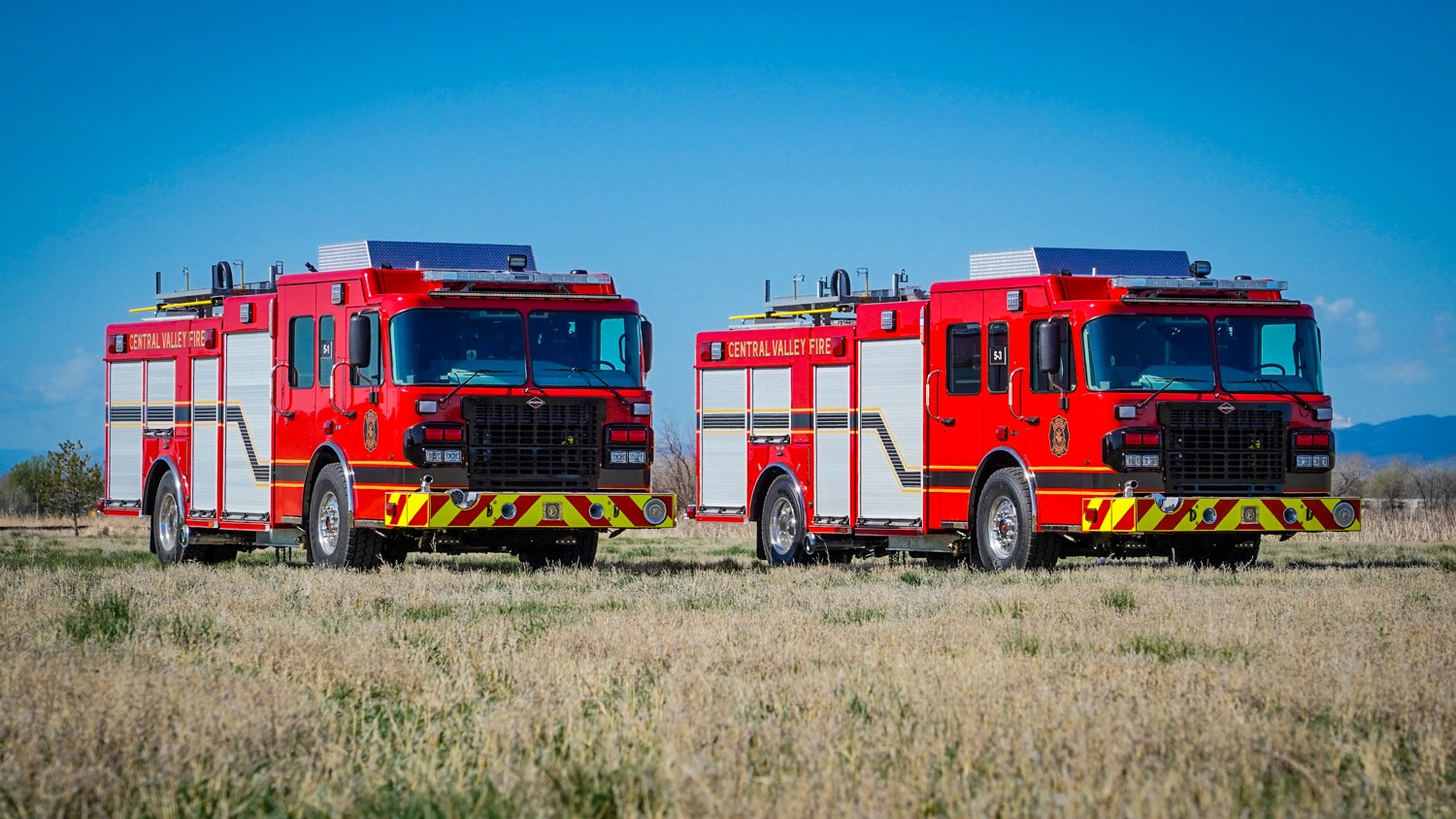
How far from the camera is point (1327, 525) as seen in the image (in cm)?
1706

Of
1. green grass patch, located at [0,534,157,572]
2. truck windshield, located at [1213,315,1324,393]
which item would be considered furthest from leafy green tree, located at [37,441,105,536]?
truck windshield, located at [1213,315,1324,393]

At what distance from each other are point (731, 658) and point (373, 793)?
346 centimetres

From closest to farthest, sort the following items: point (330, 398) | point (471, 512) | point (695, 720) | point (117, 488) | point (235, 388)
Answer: point (695, 720), point (471, 512), point (330, 398), point (235, 388), point (117, 488)

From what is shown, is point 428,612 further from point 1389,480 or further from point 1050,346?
point 1389,480

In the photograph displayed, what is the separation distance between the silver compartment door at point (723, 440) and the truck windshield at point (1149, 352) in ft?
20.0

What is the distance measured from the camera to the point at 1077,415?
54.5 ft

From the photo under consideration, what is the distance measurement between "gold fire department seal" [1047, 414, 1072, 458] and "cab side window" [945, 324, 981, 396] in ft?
A: 4.11

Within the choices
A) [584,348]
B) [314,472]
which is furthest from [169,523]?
[584,348]

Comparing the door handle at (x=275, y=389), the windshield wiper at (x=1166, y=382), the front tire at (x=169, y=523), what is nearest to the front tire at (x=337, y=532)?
the door handle at (x=275, y=389)

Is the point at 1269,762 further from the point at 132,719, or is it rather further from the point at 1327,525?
the point at 1327,525

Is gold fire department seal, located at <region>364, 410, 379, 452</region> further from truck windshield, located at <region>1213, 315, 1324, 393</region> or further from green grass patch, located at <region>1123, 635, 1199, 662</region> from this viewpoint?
green grass patch, located at <region>1123, 635, 1199, 662</region>

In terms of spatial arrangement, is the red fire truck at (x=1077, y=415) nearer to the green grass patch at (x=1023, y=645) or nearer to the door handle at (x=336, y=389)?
the door handle at (x=336, y=389)

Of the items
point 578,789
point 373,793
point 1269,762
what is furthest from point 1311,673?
point 373,793

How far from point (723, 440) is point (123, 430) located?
711cm
